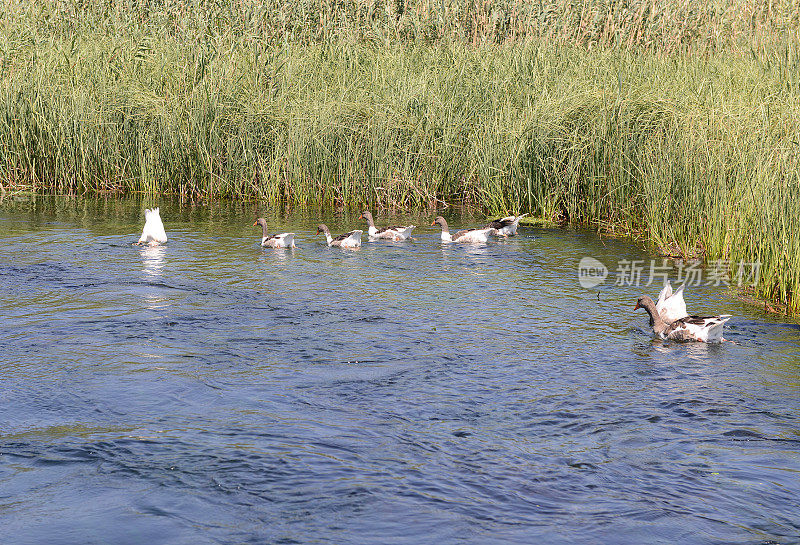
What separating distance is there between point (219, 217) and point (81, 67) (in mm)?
5257

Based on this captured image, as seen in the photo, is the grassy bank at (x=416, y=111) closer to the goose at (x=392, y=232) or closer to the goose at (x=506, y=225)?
the goose at (x=506, y=225)

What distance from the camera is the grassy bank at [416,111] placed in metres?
14.6

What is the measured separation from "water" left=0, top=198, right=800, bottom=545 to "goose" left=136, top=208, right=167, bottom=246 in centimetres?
149

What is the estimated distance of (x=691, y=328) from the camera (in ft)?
32.3

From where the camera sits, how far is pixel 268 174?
18.6 metres

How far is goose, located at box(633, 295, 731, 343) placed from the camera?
380 inches

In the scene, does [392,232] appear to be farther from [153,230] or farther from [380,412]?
[380,412]

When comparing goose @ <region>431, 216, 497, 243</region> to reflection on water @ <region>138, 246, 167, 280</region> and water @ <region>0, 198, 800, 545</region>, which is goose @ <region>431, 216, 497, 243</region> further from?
reflection on water @ <region>138, 246, 167, 280</region>

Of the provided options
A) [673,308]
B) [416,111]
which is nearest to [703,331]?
[673,308]

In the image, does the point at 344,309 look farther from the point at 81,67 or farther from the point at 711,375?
the point at 81,67

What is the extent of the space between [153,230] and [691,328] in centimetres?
844

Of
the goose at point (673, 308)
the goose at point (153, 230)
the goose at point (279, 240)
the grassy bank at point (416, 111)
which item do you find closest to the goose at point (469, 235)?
the grassy bank at point (416, 111)

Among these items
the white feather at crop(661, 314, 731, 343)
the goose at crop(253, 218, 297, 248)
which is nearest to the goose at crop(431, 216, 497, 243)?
the goose at crop(253, 218, 297, 248)

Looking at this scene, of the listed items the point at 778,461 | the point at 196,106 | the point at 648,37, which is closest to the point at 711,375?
the point at 778,461
